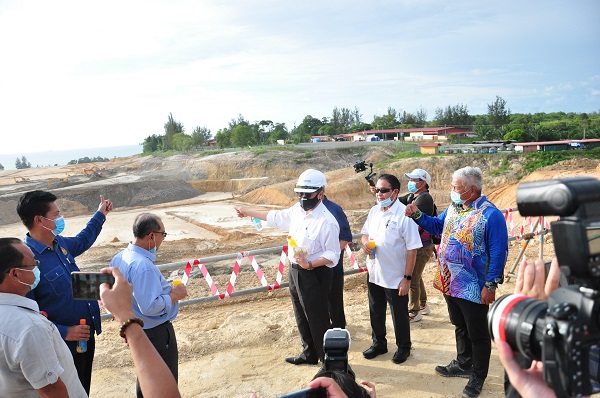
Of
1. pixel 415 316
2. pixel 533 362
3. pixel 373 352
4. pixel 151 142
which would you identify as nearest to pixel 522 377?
pixel 533 362

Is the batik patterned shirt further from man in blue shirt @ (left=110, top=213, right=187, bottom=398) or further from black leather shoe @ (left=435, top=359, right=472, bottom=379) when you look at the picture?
man in blue shirt @ (left=110, top=213, right=187, bottom=398)

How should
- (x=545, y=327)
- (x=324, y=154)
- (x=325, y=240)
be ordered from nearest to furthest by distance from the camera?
(x=545, y=327), (x=325, y=240), (x=324, y=154)

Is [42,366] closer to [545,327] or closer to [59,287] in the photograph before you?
[59,287]

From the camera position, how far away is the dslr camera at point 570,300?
131 cm

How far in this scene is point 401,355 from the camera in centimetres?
527

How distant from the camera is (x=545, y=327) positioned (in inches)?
54.1

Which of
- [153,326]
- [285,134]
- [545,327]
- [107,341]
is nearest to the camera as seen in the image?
[545,327]

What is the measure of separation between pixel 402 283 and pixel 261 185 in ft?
91.5

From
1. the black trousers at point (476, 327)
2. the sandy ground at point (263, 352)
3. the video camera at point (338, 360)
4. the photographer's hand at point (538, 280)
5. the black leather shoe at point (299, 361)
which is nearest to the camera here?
the photographer's hand at point (538, 280)

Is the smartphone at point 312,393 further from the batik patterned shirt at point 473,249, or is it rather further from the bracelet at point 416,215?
the bracelet at point 416,215

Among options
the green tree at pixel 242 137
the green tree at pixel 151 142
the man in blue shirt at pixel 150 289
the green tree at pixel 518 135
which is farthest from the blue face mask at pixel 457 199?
the green tree at pixel 151 142

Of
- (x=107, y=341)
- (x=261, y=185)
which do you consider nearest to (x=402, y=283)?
(x=107, y=341)

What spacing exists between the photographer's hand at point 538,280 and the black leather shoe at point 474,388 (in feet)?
10.3

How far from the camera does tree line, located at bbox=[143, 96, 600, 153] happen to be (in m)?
41.8
